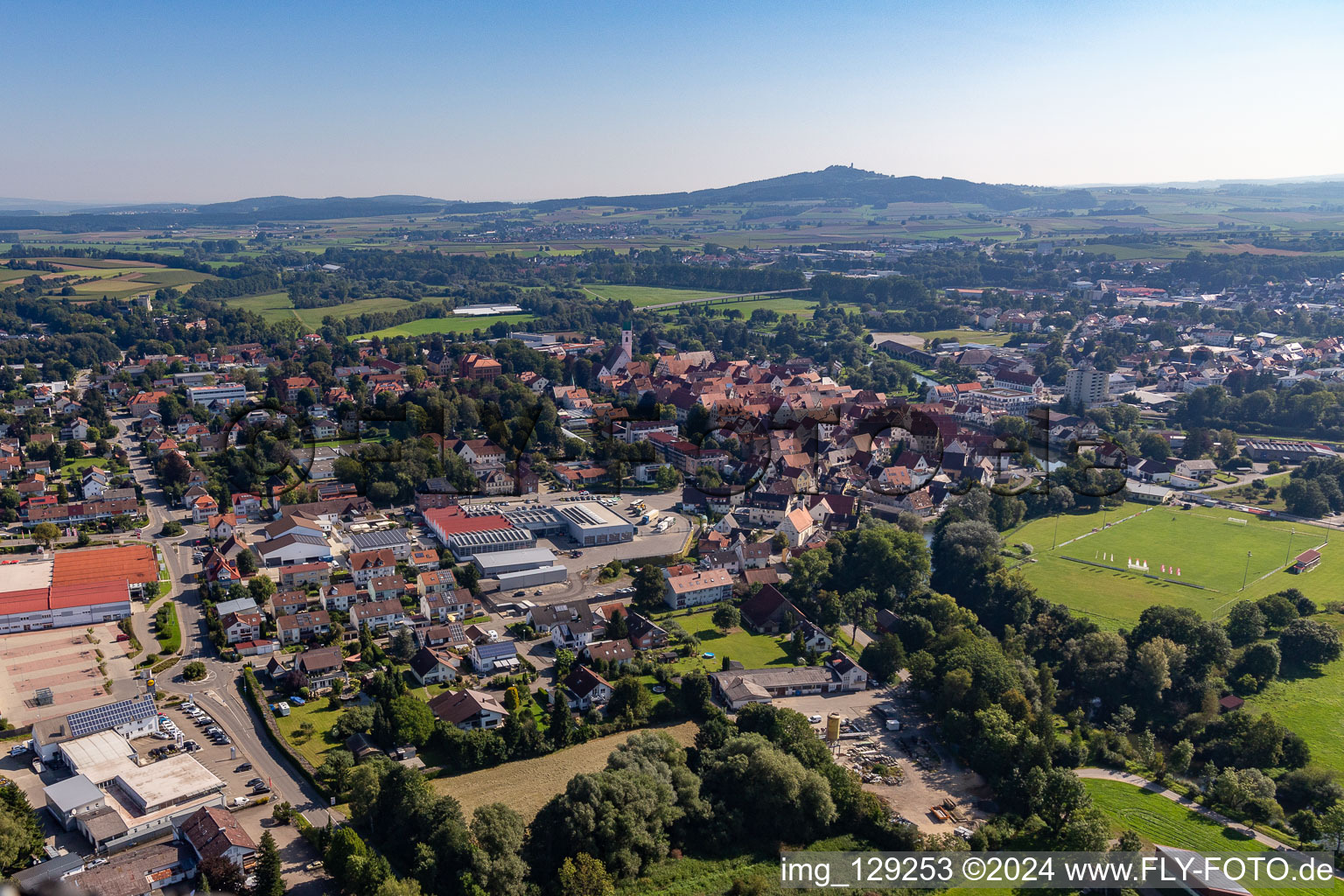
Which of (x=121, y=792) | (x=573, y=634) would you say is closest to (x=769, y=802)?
(x=573, y=634)

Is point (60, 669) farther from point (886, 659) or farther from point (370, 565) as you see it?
point (886, 659)

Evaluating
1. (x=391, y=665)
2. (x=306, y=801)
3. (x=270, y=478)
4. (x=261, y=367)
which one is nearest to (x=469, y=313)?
(x=261, y=367)

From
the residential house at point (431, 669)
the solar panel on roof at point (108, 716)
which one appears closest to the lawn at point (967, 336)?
the residential house at point (431, 669)

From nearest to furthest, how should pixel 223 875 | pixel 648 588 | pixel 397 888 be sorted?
pixel 397 888 < pixel 223 875 < pixel 648 588

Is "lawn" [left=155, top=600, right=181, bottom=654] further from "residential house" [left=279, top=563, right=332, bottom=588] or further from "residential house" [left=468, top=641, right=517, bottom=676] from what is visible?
"residential house" [left=468, top=641, right=517, bottom=676]

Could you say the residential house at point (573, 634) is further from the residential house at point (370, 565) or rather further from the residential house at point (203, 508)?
the residential house at point (203, 508)

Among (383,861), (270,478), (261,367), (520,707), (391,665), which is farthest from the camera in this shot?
(261,367)

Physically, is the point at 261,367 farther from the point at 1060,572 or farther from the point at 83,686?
the point at 1060,572
